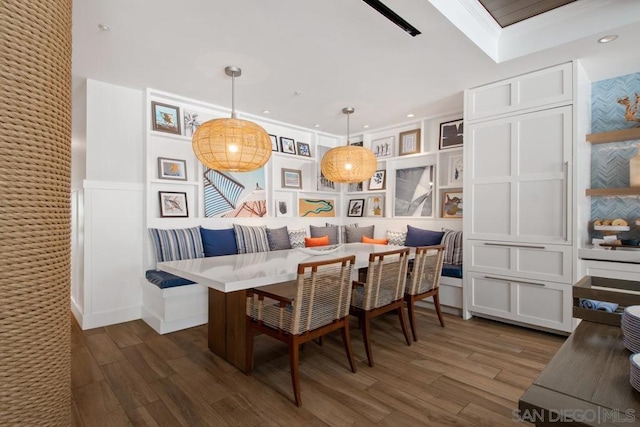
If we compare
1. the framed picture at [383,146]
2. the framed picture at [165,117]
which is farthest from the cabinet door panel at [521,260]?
the framed picture at [165,117]

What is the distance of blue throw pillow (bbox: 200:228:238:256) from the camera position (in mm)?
3748

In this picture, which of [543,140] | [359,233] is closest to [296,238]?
[359,233]

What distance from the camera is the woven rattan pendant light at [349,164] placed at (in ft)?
12.4

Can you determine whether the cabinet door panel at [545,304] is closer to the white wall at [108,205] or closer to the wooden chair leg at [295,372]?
the wooden chair leg at [295,372]

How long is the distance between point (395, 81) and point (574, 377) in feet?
10.4

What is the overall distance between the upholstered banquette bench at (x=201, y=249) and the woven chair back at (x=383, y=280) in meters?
1.25

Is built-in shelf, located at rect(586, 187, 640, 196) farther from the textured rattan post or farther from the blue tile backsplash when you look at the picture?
the textured rattan post

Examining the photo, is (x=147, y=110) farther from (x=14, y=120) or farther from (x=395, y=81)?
(x=14, y=120)

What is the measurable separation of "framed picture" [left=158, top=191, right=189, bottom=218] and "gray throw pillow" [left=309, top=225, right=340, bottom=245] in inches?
72.3

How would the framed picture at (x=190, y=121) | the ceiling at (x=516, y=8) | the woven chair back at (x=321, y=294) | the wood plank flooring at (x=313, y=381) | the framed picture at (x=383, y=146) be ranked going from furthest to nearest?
the framed picture at (x=383, y=146), the framed picture at (x=190, y=121), the ceiling at (x=516, y=8), the woven chair back at (x=321, y=294), the wood plank flooring at (x=313, y=381)

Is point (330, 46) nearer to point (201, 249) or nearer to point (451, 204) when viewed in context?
point (201, 249)

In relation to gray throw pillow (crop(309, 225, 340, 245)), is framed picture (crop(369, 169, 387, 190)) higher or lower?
higher

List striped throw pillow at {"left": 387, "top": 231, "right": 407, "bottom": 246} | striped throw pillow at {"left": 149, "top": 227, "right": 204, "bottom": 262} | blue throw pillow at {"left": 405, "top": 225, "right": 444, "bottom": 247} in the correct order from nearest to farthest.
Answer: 1. striped throw pillow at {"left": 149, "top": 227, "right": 204, "bottom": 262}
2. blue throw pillow at {"left": 405, "top": 225, "right": 444, "bottom": 247}
3. striped throw pillow at {"left": 387, "top": 231, "right": 407, "bottom": 246}

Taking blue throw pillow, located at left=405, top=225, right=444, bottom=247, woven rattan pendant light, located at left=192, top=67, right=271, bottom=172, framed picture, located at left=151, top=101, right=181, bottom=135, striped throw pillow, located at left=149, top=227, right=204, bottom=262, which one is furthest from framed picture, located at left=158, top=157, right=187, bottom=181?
blue throw pillow, located at left=405, top=225, right=444, bottom=247
